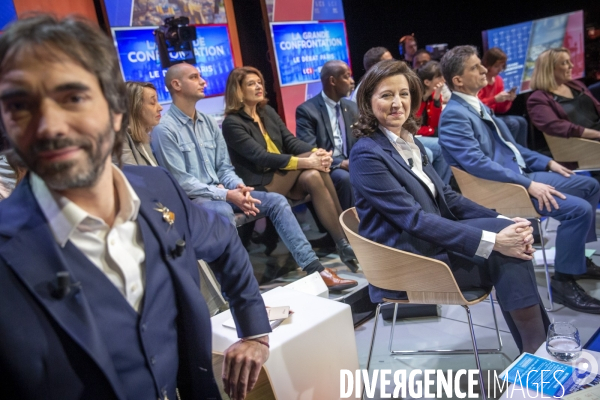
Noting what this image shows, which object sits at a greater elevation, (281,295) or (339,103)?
(339,103)

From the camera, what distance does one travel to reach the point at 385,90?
2.39m

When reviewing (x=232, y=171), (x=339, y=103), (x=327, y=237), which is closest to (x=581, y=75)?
(x=339, y=103)

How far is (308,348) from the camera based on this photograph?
1890 mm

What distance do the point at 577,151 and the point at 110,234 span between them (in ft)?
13.2

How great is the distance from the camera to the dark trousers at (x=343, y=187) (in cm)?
384

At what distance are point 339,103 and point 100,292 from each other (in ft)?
11.6

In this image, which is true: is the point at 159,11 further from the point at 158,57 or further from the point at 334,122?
the point at 334,122

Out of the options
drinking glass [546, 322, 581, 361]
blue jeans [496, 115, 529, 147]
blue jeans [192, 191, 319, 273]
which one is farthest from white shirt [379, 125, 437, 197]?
blue jeans [496, 115, 529, 147]

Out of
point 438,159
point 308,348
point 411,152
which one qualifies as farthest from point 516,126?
point 308,348

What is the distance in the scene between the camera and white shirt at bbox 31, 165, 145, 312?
3.16 ft

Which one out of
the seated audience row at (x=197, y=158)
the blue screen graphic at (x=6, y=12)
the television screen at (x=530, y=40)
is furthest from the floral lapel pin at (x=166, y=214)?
the television screen at (x=530, y=40)

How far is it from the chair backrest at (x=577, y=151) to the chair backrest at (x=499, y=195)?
49.6 inches

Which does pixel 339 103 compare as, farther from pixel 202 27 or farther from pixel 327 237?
pixel 202 27

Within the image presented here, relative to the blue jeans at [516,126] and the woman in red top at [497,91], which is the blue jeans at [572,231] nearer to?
the woman in red top at [497,91]
